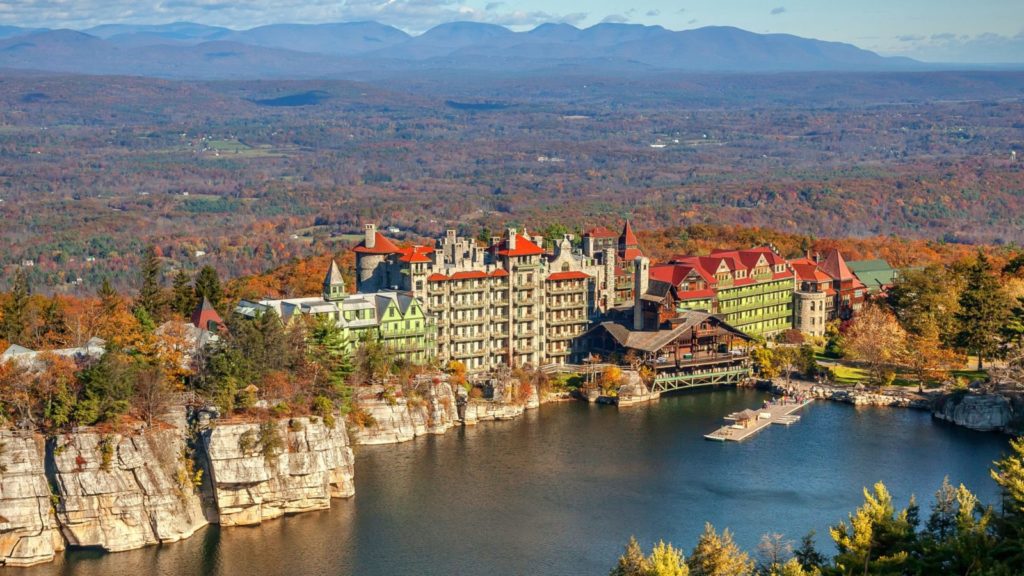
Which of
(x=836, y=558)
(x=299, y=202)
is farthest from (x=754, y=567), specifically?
(x=299, y=202)

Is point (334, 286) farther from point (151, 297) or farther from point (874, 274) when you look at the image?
point (874, 274)

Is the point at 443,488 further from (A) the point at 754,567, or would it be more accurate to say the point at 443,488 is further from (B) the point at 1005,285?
(B) the point at 1005,285

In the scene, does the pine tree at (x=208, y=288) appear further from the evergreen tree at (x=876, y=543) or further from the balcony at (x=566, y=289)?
the evergreen tree at (x=876, y=543)

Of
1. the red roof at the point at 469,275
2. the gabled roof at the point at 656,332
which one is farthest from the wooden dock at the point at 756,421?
the red roof at the point at 469,275

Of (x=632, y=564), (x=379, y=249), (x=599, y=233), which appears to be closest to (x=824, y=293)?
(x=599, y=233)

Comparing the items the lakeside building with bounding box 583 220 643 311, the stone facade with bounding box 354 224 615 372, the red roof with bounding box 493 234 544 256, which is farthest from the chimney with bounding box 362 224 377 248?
the lakeside building with bounding box 583 220 643 311
